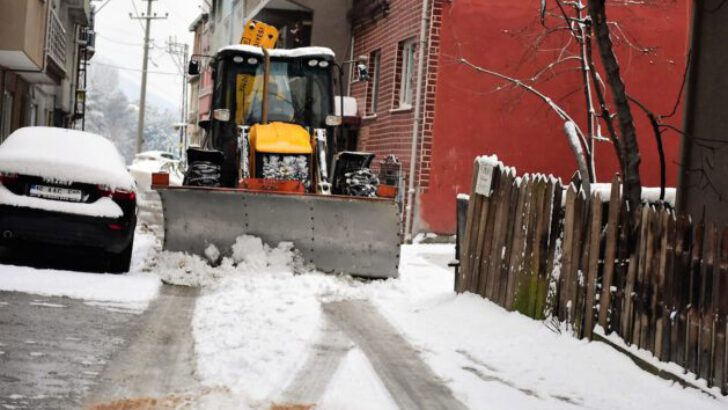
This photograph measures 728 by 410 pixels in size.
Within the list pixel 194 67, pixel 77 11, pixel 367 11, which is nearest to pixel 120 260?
pixel 194 67

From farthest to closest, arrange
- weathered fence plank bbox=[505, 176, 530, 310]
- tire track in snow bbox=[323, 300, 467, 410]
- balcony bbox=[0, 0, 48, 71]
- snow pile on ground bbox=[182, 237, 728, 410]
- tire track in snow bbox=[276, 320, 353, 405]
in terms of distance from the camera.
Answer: balcony bbox=[0, 0, 48, 71], weathered fence plank bbox=[505, 176, 530, 310], snow pile on ground bbox=[182, 237, 728, 410], tire track in snow bbox=[323, 300, 467, 410], tire track in snow bbox=[276, 320, 353, 405]

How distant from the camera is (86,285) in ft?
34.6

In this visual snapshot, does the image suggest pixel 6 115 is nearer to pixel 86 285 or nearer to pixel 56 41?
pixel 56 41

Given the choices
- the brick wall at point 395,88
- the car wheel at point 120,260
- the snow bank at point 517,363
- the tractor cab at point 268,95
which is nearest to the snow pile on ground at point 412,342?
the snow bank at point 517,363

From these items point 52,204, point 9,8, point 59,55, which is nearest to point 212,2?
point 59,55

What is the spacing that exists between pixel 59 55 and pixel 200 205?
20226 millimetres

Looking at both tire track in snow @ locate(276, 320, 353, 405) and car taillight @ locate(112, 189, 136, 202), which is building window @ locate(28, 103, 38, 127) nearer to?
car taillight @ locate(112, 189, 136, 202)

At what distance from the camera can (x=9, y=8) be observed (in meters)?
20.6

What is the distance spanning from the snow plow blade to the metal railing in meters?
15.2

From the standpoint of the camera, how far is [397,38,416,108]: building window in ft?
69.4

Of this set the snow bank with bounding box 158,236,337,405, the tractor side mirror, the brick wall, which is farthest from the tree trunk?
the brick wall

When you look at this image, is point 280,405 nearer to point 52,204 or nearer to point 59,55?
point 52,204

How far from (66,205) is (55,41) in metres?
19.3

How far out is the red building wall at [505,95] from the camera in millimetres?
19266
